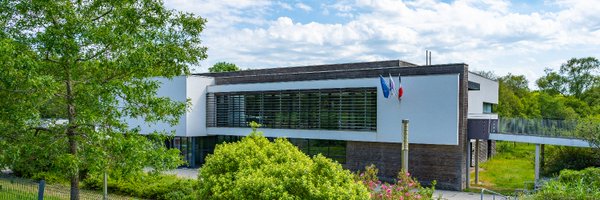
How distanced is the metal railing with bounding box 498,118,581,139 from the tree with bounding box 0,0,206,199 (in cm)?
1482

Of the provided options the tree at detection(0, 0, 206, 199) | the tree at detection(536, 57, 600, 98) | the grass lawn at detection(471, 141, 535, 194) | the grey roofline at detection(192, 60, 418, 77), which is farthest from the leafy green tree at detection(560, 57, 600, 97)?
the tree at detection(0, 0, 206, 199)

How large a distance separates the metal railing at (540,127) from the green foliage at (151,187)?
14019mm

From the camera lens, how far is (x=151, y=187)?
17.8m

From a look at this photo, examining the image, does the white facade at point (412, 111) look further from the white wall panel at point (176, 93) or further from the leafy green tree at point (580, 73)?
the leafy green tree at point (580, 73)

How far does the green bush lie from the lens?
7.83 meters

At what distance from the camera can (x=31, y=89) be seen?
406 inches

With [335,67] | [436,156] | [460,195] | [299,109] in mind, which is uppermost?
[335,67]

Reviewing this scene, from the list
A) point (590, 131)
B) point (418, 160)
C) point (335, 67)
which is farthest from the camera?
point (335, 67)

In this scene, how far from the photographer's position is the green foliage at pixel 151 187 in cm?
1691

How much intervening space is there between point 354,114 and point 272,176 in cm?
1423

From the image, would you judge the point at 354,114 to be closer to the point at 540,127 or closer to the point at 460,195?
the point at 460,195

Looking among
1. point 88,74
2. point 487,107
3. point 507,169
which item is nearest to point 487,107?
point 487,107

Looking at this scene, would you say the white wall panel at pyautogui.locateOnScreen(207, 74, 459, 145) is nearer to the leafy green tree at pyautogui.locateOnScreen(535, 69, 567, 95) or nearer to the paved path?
the paved path

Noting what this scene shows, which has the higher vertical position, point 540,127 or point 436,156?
→ point 540,127
